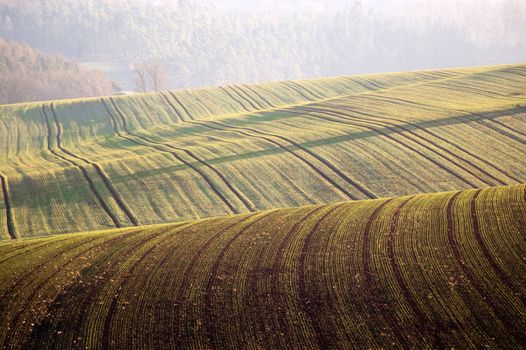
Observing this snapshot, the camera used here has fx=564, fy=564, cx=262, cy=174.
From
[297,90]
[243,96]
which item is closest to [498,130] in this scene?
[297,90]

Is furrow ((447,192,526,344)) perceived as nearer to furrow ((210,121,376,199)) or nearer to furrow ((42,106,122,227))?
furrow ((210,121,376,199))

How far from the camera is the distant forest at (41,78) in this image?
395ft

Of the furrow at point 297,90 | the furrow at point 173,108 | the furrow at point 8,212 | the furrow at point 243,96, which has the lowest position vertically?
the furrow at point 173,108

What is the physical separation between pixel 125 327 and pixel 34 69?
140 metres

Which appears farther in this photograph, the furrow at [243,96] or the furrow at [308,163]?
the furrow at [243,96]

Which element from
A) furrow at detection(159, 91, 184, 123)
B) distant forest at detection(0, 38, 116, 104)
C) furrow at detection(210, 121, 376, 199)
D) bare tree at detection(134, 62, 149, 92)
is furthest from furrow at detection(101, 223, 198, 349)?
distant forest at detection(0, 38, 116, 104)

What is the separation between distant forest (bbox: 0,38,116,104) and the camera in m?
120

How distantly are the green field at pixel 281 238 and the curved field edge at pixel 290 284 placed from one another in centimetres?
6

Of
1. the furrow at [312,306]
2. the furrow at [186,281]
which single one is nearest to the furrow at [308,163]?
the furrow at [186,281]

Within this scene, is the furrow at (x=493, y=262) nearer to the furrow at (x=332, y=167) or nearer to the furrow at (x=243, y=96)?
the furrow at (x=332, y=167)

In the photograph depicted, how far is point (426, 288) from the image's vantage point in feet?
57.6

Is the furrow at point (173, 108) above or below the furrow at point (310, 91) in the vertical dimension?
below

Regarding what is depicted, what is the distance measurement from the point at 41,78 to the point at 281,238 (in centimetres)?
12794

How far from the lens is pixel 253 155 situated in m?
46.9
